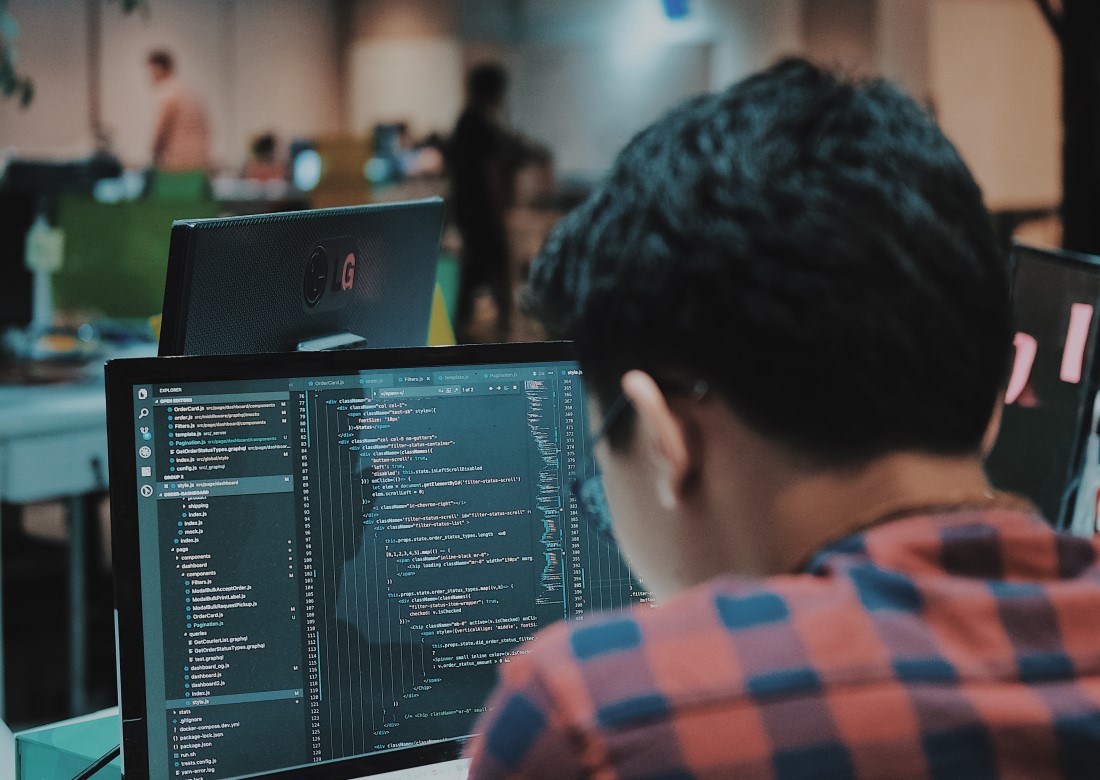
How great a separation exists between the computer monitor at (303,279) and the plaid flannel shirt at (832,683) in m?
0.69

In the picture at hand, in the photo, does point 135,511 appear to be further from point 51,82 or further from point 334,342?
point 51,82

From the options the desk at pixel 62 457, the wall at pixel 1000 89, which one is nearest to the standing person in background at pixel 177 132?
the wall at pixel 1000 89

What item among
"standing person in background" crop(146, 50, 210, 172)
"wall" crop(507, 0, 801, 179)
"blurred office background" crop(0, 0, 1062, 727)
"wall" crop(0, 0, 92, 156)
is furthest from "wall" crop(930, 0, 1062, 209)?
"wall" crop(0, 0, 92, 156)

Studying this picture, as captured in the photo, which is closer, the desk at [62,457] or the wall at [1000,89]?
the desk at [62,457]

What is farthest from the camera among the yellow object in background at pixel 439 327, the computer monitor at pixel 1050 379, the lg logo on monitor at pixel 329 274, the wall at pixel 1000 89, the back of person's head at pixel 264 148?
the back of person's head at pixel 264 148

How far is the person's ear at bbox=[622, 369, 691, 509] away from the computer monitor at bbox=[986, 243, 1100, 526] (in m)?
0.95

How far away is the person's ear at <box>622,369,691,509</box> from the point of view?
0.65m

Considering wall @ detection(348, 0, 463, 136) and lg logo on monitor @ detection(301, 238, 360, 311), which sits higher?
wall @ detection(348, 0, 463, 136)

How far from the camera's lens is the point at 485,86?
6391 mm

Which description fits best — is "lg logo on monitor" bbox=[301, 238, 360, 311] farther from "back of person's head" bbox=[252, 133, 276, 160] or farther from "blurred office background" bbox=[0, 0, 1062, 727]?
"back of person's head" bbox=[252, 133, 276, 160]

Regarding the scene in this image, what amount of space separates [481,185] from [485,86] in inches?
20.2

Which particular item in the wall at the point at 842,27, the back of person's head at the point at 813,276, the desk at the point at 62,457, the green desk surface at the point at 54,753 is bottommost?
the desk at the point at 62,457

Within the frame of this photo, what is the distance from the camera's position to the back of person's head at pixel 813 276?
23.8 inches

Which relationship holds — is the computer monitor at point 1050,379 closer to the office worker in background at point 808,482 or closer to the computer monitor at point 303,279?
the computer monitor at point 303,279
